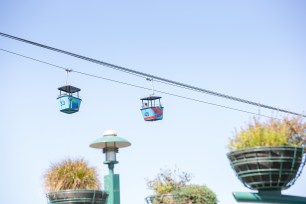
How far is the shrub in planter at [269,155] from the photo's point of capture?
4520 millimetres

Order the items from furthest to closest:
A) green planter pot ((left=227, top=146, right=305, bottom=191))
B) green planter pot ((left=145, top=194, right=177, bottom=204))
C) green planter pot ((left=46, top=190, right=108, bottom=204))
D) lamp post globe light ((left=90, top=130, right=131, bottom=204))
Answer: lamp post globe light ((left=90, top=130, right=131, bottom=204)) → green planter pot ((left=145, top=194, right=177, bottom=204)) → green planter pot ((left=46, top=190, right=108, bottom=204)) → green planter pot ((left=227, top=146, right=305, bottom=191))

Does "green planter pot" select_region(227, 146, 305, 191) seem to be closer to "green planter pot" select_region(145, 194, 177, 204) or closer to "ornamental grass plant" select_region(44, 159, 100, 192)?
"green planter pot" select_region(145, 194, 177, 204)

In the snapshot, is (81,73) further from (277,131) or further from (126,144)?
(277,131)

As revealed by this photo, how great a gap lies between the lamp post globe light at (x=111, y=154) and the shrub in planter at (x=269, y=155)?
16.1ft

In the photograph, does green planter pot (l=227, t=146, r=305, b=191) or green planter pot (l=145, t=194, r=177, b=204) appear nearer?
green planter pot (l=227, t=146, r=305, b=191)

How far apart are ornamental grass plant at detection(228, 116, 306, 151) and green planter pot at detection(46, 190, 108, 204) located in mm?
3172

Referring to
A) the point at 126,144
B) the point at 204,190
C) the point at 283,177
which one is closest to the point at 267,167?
the point at 283,177

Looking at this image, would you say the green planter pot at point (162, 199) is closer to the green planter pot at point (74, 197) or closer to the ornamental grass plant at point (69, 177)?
the green planter pot at point (74, 197)

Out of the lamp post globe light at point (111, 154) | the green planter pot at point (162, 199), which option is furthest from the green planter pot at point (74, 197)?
the lamp post globe light at point (111, 154)

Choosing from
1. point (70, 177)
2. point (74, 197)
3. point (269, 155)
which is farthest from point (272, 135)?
point (70, 177)

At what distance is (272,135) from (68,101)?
41.1 feet

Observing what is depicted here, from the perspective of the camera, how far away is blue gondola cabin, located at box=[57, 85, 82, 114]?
16453 mm

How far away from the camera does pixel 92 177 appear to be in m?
9.11

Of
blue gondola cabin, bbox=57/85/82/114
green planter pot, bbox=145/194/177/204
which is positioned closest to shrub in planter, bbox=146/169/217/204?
green planter pot, bbox=145/194/177/204
